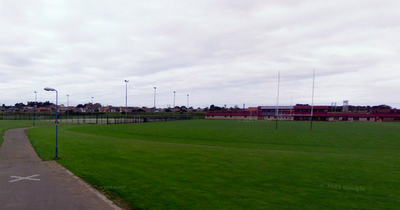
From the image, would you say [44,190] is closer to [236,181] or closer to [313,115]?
[236,181]

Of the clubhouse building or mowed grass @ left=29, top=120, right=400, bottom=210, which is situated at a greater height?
the clubhouse building

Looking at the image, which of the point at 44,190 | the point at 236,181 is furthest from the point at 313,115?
the point at 44,190

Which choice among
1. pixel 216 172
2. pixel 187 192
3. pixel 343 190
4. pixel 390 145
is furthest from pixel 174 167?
pixel 390 145

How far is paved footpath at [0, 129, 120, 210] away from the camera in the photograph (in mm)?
7969

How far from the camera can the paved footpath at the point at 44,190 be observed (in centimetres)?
797

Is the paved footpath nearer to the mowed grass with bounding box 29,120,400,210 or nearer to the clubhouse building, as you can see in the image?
the mowed grass with bounding box 29,120,400,210

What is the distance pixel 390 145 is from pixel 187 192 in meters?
28.6

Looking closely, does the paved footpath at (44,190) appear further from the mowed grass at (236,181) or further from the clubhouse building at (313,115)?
the clubhouse building at (313,115)

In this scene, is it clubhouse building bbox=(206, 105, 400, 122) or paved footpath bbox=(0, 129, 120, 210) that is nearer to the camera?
paved footpath bbox=(0, 129, 120, 210)

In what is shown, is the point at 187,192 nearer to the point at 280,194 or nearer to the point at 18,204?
the point at 280,194

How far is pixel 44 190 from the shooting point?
31.0 feet

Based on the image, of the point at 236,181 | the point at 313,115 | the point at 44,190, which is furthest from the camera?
the point at 313,115

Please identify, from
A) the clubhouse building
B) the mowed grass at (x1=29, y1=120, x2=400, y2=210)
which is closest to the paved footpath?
the mowed grass at (x1=29, y1=120, x2=400, y2=210)

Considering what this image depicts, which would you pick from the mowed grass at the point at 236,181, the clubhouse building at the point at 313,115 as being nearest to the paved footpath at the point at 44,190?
the mowed grass at the point at 236,181
